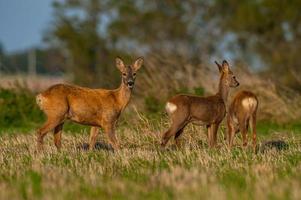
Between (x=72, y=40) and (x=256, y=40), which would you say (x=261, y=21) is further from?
(x=72, y=40)

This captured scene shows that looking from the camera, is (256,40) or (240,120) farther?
(256,40)

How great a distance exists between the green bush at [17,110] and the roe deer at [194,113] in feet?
30.0

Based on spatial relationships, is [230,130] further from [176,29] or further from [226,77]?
[176,29]

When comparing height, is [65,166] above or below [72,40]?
below

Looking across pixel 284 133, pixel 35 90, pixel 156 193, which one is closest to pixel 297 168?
pixel 156 193

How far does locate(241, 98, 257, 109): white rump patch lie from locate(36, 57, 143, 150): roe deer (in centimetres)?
216

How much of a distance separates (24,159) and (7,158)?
32cm

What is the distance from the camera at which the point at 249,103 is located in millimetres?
16531

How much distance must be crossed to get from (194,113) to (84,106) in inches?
76.3

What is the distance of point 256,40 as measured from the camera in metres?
46.5

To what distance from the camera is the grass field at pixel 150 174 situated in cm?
986

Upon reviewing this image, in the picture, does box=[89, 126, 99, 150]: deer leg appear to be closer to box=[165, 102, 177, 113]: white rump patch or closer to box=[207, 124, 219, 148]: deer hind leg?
box=[165, 102, 177, 113]: white rump patch

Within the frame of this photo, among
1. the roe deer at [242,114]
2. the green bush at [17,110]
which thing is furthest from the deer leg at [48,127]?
the green bush at [17,110]

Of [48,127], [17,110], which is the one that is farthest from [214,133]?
[17,110]
